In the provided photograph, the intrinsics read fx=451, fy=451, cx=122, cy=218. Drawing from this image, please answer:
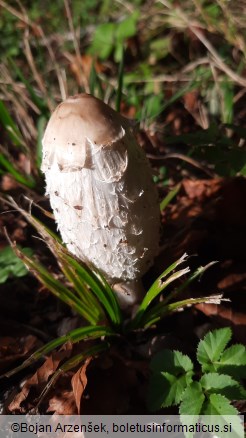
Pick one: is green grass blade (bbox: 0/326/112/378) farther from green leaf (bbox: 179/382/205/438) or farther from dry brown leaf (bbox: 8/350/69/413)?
green leaf (bbox: 179/382/205/438)

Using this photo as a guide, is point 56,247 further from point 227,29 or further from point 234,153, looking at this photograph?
point 227,29

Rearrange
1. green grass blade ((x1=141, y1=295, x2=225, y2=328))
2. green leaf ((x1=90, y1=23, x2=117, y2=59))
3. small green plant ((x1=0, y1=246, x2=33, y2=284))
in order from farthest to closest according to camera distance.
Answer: green leaf ((x1=90, y1=23, x2=117, y2=59)) → small green plant ((x1=0, y1=246, x2=33, y2=284)) → green grass blade ((x1=141, y1=295, x2=225, y2=328))

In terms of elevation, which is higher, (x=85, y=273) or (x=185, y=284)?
(x=85, y=273)

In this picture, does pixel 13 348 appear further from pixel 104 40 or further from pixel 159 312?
pixel 104 40

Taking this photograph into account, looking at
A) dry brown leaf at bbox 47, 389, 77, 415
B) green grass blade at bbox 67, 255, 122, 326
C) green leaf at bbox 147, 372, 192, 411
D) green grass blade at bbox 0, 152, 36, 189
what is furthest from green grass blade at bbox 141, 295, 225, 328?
green grass blade at bbox 0, 152, 36, 189

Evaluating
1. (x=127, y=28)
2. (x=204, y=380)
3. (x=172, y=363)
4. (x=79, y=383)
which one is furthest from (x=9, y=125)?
(x=204, y=380)

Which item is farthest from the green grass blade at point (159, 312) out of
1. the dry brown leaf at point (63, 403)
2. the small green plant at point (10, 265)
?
the small green plant at point (10, 265)
